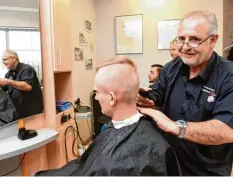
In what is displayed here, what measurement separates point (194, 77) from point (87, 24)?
2.87m

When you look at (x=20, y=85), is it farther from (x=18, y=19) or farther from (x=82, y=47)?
(x=82, y=47)

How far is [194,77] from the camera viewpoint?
48.8 inches

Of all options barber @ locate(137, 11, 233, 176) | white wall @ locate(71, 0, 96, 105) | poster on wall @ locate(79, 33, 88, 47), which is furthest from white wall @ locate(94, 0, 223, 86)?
barber @ locate(137, 11, 233, 176)

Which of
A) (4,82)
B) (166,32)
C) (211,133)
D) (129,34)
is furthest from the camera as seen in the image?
(129,34)

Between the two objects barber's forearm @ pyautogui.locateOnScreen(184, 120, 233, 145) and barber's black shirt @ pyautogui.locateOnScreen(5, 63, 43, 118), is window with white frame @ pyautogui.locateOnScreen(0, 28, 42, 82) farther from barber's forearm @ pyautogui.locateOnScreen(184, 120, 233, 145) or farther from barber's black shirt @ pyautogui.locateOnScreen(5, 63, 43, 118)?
barber's forearm @ pyautogui.locateOnScreen(184, 120, 233, 145)

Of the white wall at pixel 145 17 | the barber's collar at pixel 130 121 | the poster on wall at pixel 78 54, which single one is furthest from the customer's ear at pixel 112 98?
the white wall at pixel 145 17

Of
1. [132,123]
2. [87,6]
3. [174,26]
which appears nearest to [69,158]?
[132,123]

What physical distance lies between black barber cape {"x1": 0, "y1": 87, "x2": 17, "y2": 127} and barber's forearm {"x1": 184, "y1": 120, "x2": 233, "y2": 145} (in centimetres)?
145

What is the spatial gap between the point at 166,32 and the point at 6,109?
9.56 feet

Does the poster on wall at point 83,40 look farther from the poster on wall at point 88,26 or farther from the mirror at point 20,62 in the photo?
the mirror at point 20,62

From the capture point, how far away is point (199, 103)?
47.2 inches

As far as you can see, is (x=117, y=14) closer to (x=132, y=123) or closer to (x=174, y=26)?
(x=174, y=26)

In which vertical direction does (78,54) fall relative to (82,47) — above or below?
below

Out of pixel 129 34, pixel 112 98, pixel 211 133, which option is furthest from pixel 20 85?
pixel 129 34
